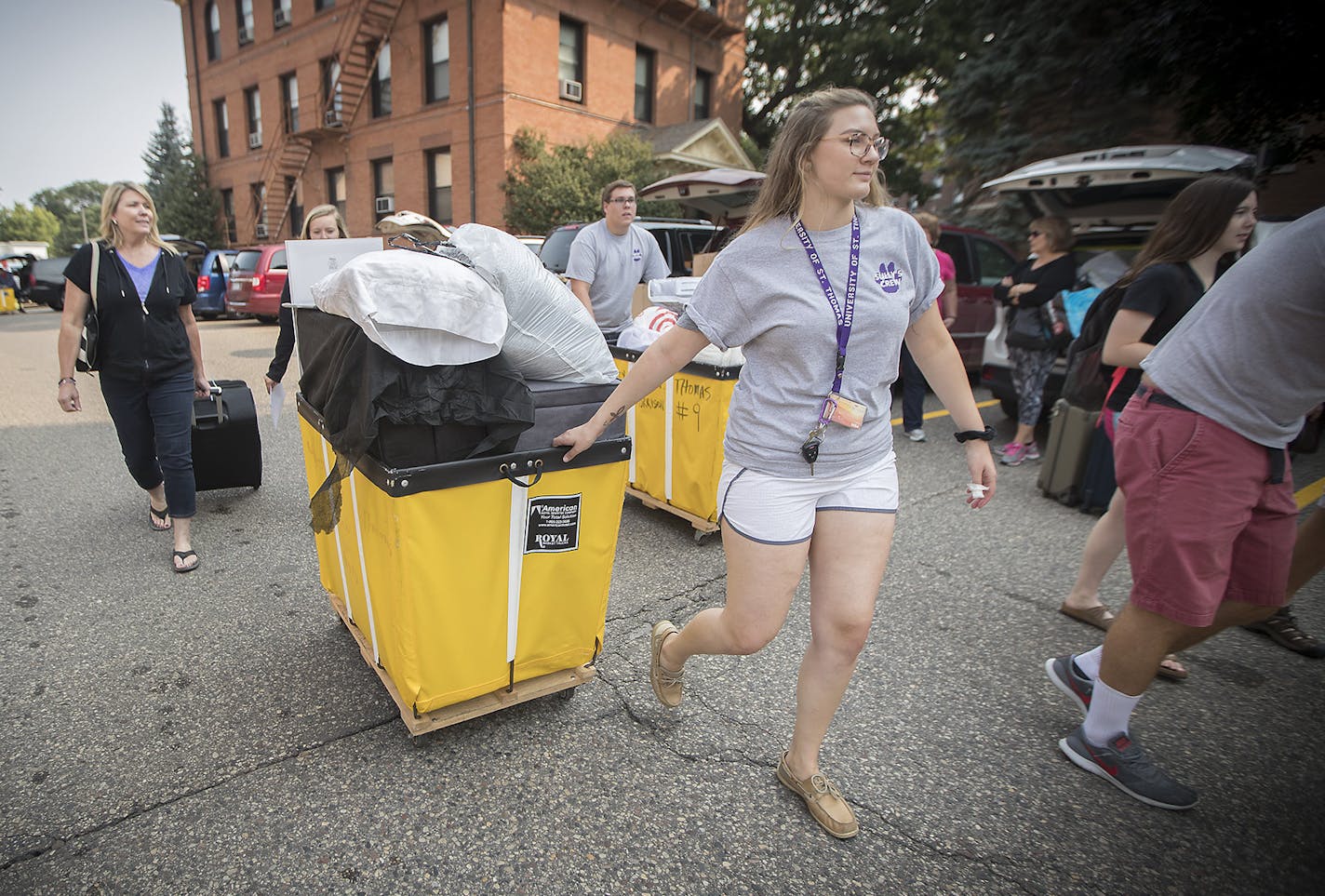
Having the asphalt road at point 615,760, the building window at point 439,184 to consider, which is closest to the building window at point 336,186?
the building window at point 439,184

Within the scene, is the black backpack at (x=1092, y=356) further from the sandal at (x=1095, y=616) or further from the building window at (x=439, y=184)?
the building window at (x=439, y=184)

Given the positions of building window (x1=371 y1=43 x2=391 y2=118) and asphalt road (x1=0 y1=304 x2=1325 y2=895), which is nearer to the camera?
asphalt road (x1=0 y1=304 x2=1325 y2=895)

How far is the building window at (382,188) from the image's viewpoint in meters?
21.0

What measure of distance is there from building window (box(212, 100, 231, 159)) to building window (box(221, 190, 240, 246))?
1288 mm

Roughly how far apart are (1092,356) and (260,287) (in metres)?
14.0

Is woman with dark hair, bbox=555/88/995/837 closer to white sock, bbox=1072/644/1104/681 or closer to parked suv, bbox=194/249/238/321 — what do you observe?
white sock, bbox=1072/644/1104/681

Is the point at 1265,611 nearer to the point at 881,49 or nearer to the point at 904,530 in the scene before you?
the point at 904,530

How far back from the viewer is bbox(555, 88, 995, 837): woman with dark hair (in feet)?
6.25

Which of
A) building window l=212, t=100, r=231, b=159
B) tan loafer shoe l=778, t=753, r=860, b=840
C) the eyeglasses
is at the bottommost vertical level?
tan loafer shoe l=778, t=753, r=860, b=840

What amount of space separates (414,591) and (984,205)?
12104 millimetres

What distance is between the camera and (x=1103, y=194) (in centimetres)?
639

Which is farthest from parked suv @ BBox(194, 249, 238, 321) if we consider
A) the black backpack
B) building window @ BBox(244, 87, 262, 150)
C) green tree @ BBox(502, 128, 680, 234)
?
the black backpack

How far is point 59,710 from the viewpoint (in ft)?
8.37

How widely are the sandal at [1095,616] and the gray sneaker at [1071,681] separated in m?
0.59
